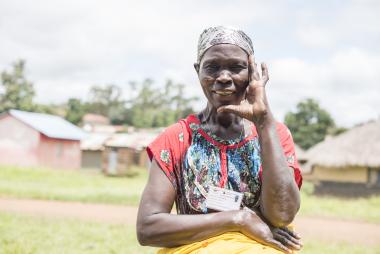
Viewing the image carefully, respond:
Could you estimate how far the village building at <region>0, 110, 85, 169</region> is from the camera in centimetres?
2691

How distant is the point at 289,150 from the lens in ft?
7.12

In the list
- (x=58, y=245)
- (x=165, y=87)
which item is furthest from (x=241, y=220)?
(x=165, y=87)

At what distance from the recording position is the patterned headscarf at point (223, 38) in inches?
83.9

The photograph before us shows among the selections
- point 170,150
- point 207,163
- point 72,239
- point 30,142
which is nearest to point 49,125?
point 30,142

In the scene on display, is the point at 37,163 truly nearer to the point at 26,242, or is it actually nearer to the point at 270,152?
the point at 26,242

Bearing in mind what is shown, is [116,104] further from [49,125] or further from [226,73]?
[226,73]

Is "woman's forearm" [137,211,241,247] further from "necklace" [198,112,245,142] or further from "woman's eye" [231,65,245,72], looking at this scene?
"woman's eye" [231,65,245,72]

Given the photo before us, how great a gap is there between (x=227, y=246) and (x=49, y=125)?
28853mm

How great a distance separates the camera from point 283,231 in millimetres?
2080

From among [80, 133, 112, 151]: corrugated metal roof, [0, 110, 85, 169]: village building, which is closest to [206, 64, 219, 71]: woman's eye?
[0, 110, 85, 169]: village building

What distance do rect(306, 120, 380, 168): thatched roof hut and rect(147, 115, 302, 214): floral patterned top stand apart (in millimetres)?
18494

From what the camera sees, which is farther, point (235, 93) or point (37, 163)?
point (37, 163)

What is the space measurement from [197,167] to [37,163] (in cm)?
2617

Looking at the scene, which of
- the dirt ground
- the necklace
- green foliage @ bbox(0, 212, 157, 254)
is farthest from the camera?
the dirt ground
